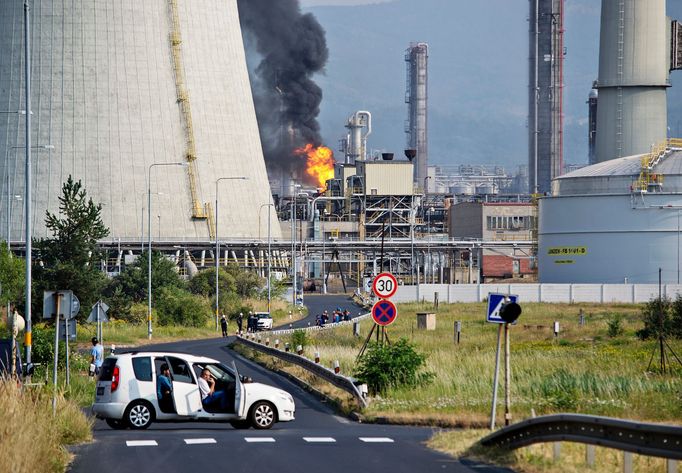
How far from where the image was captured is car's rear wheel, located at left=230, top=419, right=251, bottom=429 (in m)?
20.8

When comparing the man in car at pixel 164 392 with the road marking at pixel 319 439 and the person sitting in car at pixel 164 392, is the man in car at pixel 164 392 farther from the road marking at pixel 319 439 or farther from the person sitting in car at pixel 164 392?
the road marking at pixel 319 439

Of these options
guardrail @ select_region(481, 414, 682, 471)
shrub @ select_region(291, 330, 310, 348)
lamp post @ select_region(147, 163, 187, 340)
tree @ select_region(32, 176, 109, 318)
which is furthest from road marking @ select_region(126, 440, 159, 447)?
lamp post @ select_region(147, 163, 187, 340)

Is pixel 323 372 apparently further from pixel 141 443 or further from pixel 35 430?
pixel 35 430

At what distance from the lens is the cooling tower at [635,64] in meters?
80.4

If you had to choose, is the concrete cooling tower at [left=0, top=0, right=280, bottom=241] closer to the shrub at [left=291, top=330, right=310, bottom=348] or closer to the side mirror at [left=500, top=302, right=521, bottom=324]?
the shrub at [left=291, top=330, right=310, bottom=348]

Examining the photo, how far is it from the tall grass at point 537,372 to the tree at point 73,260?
28.1 ft

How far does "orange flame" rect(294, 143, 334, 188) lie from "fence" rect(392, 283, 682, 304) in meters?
42.5

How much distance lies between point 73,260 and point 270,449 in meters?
33.6

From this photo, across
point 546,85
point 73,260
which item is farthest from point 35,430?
point 546,85

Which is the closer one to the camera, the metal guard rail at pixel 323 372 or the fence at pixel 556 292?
the metal guard rail at pixel 323 372

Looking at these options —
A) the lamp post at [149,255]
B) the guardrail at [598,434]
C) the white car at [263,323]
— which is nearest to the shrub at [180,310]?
the lamp post at [149,255]

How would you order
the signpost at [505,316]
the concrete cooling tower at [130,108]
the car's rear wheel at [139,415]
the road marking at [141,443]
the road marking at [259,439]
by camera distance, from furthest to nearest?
the concrete cooling tower at [130,108] → the car's rear wheel at [139,415] → the signpost at [505,316] → the road marking at [259,439] → the road marking at [141,443]

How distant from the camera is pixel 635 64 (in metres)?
80.5

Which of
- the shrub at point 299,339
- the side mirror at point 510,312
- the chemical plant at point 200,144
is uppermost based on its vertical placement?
the chemical plant at point 200,144
